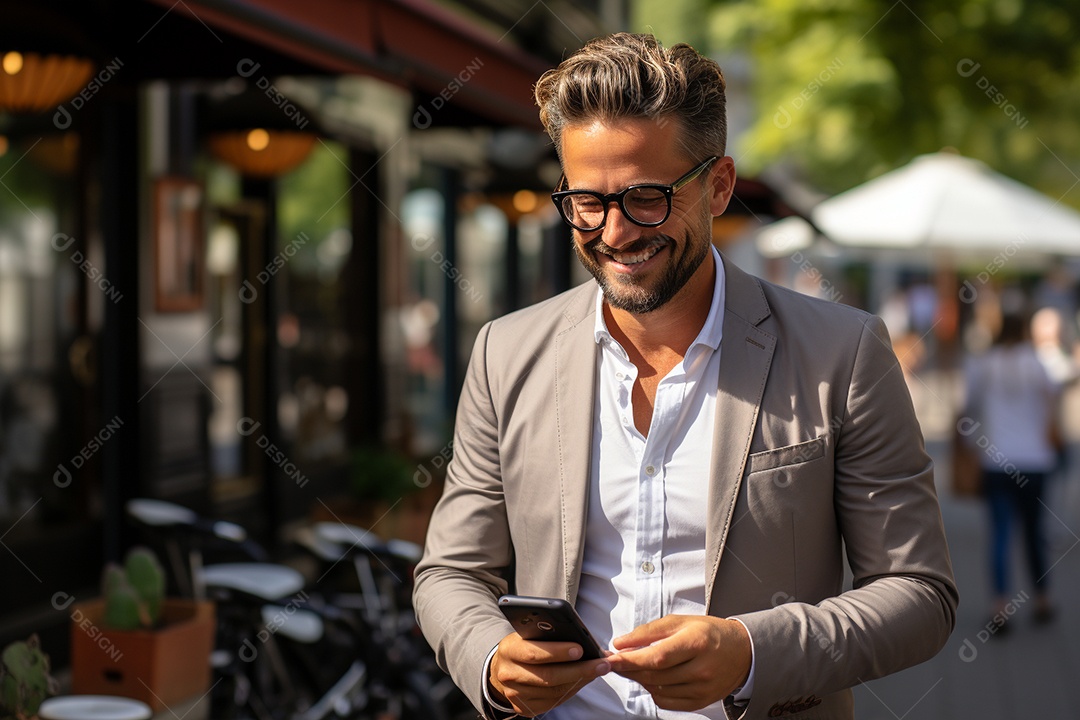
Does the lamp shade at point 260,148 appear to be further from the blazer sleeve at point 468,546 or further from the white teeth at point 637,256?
the white teeth at point 637,256

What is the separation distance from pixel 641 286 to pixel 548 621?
22.5 inches

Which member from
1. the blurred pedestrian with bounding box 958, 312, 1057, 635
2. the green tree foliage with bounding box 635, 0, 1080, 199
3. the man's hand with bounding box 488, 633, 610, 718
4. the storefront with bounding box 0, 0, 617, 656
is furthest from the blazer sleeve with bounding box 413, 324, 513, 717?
the green tree foliage with bounding box 635, 0, 1080, 199

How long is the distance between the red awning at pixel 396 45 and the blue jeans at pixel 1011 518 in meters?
4.02

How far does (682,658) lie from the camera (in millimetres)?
1739

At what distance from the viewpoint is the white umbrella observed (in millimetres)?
9984

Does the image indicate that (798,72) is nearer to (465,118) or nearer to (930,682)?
(465,118)

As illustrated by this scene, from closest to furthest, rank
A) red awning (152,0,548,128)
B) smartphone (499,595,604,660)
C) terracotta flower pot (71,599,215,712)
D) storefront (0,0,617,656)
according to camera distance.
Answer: smartphone (499,595,604,660)
red awning (152,0,548,128)
terracotta flower pot (71,599,215,712)
storefront (0,0,617,656)

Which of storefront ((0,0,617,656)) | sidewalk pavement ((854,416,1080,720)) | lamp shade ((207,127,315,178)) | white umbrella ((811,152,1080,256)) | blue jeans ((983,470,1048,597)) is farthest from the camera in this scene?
white umbrella ((811,152,1080,256))

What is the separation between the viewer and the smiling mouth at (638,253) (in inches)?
78.4


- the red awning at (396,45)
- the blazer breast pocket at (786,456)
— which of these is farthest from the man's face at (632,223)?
the red awning at (396,45)

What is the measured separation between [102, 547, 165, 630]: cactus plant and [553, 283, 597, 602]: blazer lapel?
8.28ft

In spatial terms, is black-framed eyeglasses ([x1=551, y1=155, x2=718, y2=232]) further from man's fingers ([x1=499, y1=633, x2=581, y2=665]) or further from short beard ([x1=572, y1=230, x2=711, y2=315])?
man's fingers ([x1=499, y1=633, x2=581, y2=665])

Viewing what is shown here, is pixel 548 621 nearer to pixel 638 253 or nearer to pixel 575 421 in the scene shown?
pixel 575 421

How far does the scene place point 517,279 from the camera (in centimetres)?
1605
